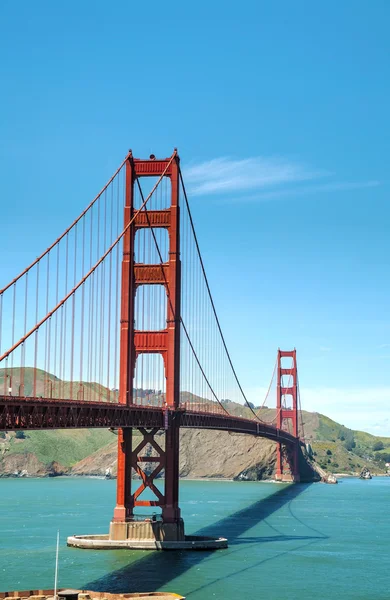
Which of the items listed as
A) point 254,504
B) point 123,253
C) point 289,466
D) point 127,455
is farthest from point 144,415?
point 289,466

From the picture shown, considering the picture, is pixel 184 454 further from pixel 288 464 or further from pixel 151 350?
pixel 151 350

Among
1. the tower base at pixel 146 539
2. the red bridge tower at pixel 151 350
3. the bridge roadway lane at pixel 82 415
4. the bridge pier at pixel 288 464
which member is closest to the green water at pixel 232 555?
the tower base at pixel 146 539

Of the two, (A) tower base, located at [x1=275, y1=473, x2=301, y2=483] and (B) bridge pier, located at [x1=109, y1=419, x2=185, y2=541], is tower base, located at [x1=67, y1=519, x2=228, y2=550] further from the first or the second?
(A) tower base, located at [x1=275, y1=473, x2=301, y2=483]

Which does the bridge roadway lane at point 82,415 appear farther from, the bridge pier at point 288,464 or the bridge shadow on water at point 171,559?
the bridge pier at point 288,464

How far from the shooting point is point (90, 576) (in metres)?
43.8

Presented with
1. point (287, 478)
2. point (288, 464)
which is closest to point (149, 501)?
point (287, 478)

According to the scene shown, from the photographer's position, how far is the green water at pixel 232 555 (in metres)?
42.4

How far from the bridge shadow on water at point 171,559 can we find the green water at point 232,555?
0.05 metres

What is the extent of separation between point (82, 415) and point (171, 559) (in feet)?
42.0

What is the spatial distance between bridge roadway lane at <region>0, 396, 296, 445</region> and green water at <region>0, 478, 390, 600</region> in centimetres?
738

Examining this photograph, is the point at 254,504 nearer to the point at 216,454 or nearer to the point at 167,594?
the point at 167,594

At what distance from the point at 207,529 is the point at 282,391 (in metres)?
98.1

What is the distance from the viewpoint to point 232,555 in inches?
2048

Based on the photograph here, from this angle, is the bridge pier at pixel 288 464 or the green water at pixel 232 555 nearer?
the green water at pixel 232 555
